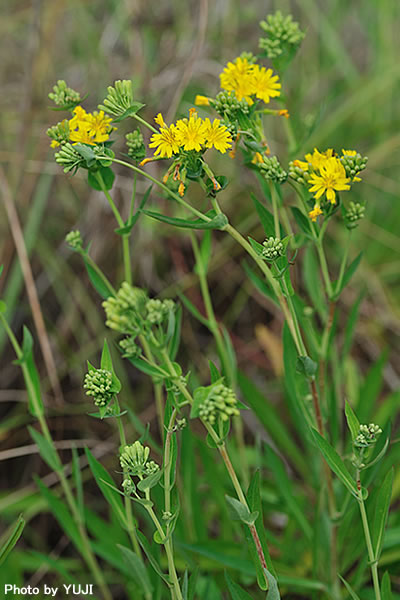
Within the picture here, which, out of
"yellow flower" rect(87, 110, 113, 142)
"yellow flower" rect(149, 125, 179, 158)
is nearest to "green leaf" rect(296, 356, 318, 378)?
"yellow flower" rect(149, 125, 179, 158)

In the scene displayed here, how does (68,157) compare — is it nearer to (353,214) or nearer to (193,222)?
(193,222)

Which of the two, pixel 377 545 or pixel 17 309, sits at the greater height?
pixel 17 309

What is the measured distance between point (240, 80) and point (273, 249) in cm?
42

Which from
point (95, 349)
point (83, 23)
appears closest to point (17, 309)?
point (95, 349)

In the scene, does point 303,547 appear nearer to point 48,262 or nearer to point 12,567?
point 12,567

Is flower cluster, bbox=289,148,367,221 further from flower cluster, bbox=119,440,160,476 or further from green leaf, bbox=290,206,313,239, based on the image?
flower cluster, bbox=119,440,160,476

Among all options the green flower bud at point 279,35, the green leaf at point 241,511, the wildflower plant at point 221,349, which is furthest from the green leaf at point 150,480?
the green flower bud at point 279,35

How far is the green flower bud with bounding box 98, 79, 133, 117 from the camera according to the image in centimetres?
102

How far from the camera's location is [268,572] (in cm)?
99

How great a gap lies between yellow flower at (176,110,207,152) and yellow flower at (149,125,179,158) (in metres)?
0.01

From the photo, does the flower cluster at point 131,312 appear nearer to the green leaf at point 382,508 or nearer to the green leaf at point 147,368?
the green leaf at point 147,368

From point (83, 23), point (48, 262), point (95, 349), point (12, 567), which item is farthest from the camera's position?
point (83, 23)

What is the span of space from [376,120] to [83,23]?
→ 5.34ft

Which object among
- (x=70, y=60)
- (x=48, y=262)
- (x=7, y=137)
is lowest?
(x=48, y=262)
